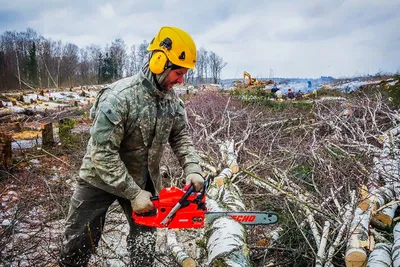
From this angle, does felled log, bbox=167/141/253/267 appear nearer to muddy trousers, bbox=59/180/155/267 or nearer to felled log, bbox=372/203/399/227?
muddy trousers, bbox=59/180/155/267

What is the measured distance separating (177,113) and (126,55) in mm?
61738

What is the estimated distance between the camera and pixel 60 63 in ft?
165

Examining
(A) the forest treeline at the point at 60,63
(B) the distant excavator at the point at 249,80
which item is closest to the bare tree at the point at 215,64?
(A) the forest treeline at the point at 60,63

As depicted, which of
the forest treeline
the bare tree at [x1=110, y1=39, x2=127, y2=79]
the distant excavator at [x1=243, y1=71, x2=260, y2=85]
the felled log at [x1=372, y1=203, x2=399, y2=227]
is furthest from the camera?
the bare tree at [x1=110, y1=39, x2=127, y2=79]

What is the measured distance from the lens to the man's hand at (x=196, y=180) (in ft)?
7.71

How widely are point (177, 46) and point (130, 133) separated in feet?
2.17

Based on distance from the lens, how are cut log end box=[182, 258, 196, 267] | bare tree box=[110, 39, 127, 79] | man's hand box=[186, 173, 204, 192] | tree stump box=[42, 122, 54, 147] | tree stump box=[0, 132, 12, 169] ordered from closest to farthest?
man's hand box=[186, 173, 204, 192], cut log end box=[182, 258, 196, 267], tree stump box=[0, 132, 12, 169], tree stump box=[42, 122, 54, 147], bare tree box=[110, 39, 127, 79]

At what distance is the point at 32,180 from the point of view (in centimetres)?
529

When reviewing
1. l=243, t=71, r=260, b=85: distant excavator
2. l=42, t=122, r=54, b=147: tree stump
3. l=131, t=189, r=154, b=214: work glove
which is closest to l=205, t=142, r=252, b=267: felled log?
l=131, t=189, r=154, b=214: work glove

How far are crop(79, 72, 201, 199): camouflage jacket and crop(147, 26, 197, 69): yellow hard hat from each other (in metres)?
0.23

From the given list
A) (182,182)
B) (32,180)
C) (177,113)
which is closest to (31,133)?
(32,180)

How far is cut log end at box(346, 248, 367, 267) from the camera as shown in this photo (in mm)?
2480

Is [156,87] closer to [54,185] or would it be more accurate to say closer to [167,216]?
[167,216]

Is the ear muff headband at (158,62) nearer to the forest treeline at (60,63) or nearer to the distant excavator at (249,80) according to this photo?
the distant excavator at (249,80)
